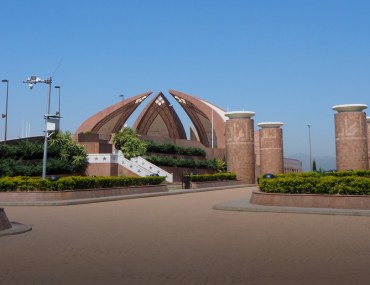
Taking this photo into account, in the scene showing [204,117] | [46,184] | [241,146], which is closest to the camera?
[46,184]

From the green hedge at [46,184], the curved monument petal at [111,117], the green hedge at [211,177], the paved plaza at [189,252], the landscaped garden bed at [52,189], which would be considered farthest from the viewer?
the curved monument petal at [111,117]

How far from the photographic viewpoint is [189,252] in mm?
6984

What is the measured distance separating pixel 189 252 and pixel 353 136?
3240cm

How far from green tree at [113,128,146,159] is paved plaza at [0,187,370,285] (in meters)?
28.9

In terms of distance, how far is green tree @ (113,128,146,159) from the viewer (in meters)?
40.7

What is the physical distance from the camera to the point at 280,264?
602 centimetres

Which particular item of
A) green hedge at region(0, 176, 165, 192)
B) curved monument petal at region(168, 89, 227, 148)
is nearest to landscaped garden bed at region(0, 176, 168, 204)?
green hedge at region(0, 176, 165, 192)

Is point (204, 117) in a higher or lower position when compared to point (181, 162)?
higher

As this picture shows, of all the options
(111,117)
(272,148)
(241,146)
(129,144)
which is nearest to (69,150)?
(129,144)

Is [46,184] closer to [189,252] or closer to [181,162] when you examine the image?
[189,252]

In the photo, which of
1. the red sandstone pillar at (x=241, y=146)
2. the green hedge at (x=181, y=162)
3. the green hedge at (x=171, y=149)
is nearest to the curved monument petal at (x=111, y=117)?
the green hedge at (x=171, y=149)

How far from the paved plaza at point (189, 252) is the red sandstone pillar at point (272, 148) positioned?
30.7m

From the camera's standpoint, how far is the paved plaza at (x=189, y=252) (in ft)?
17.4

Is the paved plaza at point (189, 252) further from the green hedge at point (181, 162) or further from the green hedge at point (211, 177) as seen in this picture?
the green hedge at point (181, 162)
